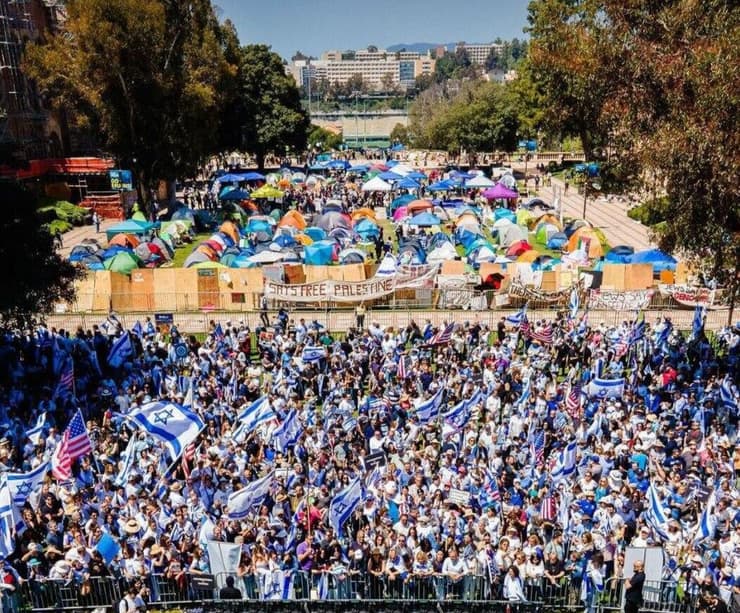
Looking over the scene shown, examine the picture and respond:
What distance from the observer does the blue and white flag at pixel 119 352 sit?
1861 centimetres

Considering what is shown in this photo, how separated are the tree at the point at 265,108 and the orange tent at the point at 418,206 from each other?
27806mm

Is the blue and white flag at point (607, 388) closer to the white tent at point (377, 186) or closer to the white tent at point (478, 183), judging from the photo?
the white tent at point (478, 183)

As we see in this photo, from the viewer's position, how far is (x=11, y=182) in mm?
18453

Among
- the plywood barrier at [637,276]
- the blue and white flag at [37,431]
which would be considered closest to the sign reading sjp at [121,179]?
the plywood barrier at [637,276]

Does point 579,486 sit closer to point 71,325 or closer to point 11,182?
point 11,182

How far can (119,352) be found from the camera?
18688 millimetres

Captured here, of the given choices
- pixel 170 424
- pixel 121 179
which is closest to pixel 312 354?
pixel 170 424

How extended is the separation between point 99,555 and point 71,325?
49.0ft

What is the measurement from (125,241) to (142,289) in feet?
25.5

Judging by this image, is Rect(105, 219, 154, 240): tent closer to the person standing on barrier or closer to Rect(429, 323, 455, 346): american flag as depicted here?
Rect(429, 323, 455, 346): american flag

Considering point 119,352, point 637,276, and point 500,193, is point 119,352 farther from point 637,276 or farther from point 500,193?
point 500,193

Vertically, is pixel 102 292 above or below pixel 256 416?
above

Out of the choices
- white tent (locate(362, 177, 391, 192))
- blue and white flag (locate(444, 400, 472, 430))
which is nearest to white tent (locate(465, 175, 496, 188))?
white tent (locate(362, 177, 391, 192))

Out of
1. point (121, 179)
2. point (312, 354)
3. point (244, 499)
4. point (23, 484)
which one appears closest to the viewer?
point (244, 499)
